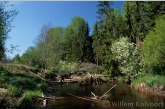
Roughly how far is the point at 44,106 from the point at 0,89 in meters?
3.73

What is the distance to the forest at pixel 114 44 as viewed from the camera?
71.7 feet

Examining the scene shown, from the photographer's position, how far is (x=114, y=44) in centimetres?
3756

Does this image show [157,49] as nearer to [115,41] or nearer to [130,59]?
[130,59]

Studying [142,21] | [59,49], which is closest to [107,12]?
[142,21]

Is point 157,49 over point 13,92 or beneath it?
over

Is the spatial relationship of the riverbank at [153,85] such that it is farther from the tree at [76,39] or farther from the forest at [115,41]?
the tree at [76,39]

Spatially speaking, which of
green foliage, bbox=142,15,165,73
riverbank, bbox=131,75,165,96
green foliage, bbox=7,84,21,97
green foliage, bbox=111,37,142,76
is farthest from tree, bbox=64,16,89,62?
green foliage, bbox=7,84,21,97

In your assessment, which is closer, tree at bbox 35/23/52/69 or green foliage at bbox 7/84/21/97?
green foliage at bbox 7/84/21/97

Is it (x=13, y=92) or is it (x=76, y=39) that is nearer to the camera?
(x=13, y=92)

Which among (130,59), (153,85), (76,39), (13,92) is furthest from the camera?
(76,39)

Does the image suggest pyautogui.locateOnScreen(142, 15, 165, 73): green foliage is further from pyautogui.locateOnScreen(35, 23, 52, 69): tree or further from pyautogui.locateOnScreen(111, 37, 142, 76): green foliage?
pyautogui.locateOnScreen(35, 23, 52, 69): tree

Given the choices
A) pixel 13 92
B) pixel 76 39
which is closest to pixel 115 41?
pixel 76 39

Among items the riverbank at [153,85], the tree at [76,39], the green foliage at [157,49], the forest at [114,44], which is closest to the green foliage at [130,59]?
the forest at [114,44]

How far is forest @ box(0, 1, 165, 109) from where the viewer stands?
2186 cm
